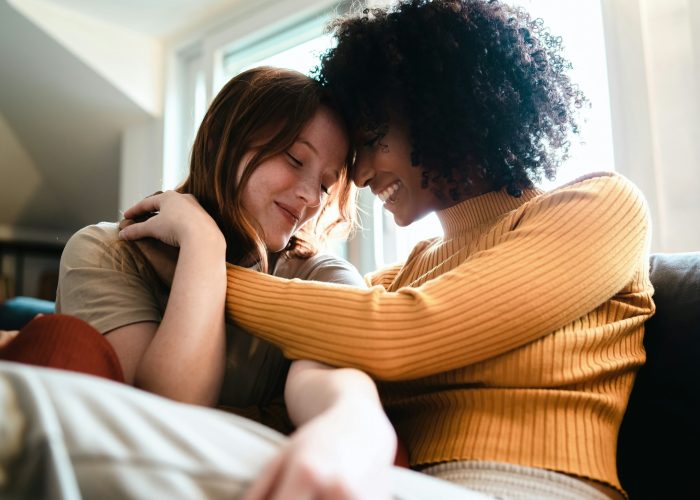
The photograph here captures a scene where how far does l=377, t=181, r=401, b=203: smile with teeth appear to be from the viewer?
123 centimetres

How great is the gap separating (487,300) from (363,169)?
0.52 meters

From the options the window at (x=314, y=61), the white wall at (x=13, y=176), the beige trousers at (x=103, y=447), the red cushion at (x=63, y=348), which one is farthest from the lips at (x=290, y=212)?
the white wall at (x=13, y=176)

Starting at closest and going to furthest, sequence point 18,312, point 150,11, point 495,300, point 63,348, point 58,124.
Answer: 1. point 63,348
2. point 495,300
3. point 18,312
4. point 150,11
5. point 58,124

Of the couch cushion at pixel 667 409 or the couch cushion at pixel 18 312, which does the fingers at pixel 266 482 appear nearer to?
the couch cushion at pixel 667 409

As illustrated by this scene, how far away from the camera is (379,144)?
Answer: 117cm

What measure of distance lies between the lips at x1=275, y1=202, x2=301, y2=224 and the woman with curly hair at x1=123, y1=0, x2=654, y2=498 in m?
0.24

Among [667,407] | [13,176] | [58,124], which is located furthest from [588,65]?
[13,176]

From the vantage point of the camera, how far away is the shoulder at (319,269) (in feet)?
4.02

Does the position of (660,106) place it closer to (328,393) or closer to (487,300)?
(487,300)

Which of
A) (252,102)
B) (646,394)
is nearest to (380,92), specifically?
(252,102)

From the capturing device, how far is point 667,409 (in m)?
0.89

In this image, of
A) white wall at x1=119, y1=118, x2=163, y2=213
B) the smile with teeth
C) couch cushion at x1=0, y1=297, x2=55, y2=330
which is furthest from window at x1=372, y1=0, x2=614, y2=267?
white wall at x1=119, y1=118, x2=163, y2=213

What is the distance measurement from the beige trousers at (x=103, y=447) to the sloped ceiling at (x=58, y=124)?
9.28 ft

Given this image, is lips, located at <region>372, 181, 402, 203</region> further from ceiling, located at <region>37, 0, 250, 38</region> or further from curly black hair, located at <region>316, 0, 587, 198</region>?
ceiling, located at <region>37, 0, 250, 38</region>
